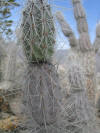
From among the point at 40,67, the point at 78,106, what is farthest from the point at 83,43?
the point at 40,67

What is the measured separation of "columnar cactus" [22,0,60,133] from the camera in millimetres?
2031

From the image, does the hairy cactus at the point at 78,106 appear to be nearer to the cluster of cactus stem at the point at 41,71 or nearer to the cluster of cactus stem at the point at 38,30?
the cluster of cactus stem at the point at 41,71

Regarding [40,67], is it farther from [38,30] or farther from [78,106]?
[78,106]

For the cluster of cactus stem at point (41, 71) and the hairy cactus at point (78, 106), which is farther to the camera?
the hairy cactus at point (78, 106)

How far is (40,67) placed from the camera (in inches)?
86.6

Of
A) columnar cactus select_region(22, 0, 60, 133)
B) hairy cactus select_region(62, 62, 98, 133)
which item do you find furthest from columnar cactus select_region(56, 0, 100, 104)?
columnar cactus select_region(22, 0, 60, 133)

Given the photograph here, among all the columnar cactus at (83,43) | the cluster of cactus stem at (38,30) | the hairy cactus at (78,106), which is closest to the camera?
the cluster of cactus stem at (38,30)

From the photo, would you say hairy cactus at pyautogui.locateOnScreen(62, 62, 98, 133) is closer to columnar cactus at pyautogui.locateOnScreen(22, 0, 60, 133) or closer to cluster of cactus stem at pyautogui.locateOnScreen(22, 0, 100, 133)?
cluster of cactus stem at pyautogui.locateOnScreen(22, 0, 100, 133)

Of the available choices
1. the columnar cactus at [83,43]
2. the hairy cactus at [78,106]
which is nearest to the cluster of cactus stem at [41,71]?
the hairy cactus at [78,106]

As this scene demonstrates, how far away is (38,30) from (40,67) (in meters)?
0.50

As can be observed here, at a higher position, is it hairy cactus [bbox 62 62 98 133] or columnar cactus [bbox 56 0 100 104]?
columnar cactus [bbox 56 0 100 104]

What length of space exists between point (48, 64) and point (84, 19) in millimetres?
3762

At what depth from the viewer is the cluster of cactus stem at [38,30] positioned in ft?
6.62

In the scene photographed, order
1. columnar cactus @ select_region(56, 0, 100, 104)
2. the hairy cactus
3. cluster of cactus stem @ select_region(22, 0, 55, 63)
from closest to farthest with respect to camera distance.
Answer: cluster of cactus stem @ select_region(22, 0, 55, 63), the hairy cactus, columnar cactus @ select_region(56, 0, 100, 104)
